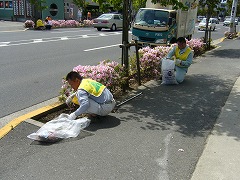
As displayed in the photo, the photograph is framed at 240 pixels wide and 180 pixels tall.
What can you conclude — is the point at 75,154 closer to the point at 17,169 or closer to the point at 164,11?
the point at 17,169

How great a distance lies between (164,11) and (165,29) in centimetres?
116

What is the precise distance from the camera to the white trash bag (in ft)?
22.4

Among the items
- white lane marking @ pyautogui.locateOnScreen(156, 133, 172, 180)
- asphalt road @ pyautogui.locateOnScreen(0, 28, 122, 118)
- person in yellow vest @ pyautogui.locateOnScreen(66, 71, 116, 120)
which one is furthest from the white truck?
white lane marking @ pyautogui.locateOnScreen(156, 133, 172, 180)

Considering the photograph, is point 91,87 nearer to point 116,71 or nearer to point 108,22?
point 116,71

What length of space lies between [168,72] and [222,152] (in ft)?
11.5

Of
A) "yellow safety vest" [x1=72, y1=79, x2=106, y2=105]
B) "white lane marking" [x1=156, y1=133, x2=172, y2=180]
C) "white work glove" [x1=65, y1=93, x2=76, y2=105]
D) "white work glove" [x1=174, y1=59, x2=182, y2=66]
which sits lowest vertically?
"white lane marking" [x1=156, y1=133, x2=172, y2=180]

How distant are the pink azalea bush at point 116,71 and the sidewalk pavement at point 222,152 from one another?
212cm

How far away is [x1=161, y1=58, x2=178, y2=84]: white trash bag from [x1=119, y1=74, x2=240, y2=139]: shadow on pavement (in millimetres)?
180

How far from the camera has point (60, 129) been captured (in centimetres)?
392

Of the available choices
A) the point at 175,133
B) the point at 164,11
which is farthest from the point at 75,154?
the point at 164,11

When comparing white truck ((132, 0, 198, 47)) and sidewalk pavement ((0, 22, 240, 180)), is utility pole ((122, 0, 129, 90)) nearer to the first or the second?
sidewalk pavement ((0, 22, 240, 180))

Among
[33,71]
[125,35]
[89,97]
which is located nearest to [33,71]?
[33,71]

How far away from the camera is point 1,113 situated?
4922 mm

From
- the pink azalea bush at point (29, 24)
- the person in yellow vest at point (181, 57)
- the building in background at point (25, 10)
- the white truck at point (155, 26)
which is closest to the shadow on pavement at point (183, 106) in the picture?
the person in yellow vest at point (181, 57)
